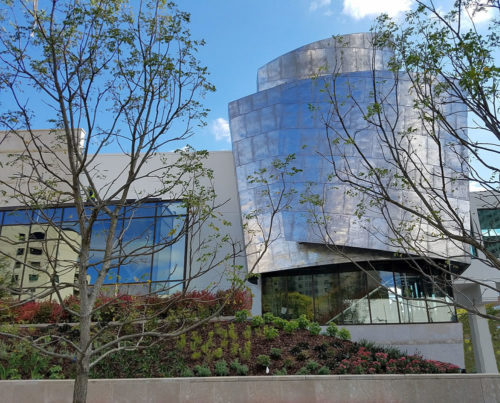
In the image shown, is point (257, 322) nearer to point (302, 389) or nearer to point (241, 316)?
point (241, 316)

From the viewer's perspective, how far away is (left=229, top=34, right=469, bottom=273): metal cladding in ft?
56.0

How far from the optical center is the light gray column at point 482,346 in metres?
22.7

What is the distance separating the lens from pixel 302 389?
9.42 meters

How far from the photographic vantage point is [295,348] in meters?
11.9

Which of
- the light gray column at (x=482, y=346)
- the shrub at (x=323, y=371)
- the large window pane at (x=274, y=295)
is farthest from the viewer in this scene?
the light gray column at (x=482, y=346)

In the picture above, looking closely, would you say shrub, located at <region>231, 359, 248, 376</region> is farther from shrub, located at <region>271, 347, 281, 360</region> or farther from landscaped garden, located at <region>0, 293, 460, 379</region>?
shrub, located at <region>271, 347, 281, 360</region>

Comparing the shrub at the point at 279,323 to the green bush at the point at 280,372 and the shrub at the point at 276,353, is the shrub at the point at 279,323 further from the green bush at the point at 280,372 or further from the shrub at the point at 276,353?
the green bush at the point at 280,372

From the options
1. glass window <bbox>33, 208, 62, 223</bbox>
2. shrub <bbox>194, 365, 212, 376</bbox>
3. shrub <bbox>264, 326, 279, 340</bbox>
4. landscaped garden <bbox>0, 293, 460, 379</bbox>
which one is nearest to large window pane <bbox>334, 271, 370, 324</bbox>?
landscaped garden <bbox>0, 293, 460, 379</bbox>

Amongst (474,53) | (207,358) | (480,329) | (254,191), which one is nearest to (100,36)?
(474,53)

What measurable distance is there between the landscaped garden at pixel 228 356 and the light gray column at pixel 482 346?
1299 cm

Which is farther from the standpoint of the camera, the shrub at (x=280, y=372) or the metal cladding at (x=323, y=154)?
the metal cladding at (x=323, y=154)

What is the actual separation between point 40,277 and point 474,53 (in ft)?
65.0

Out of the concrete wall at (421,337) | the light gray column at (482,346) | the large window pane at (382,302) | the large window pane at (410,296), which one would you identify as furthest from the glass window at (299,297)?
the light gray column at (482,346)

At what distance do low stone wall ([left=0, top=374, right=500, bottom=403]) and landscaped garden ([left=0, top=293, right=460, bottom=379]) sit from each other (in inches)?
41.5
